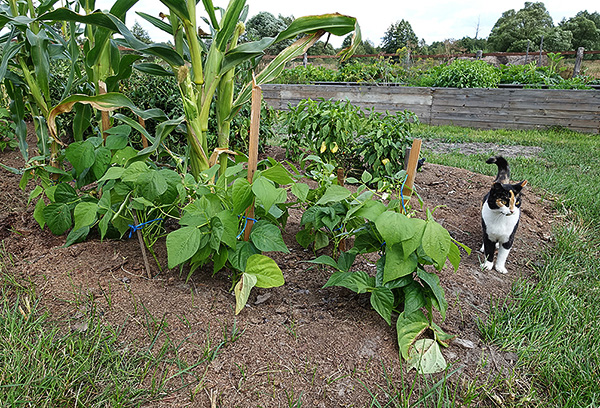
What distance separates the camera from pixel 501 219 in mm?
2064

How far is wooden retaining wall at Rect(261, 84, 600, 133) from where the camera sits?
6309 mm

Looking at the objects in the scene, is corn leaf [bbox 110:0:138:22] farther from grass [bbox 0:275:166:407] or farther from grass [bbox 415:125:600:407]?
grass [bbox 415:125:600:407]

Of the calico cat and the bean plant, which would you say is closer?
the bean plant

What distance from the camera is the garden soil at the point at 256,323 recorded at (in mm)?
1318

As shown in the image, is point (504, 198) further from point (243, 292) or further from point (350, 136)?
point (350, 136)

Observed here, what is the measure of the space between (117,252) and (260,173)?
36.3 inches

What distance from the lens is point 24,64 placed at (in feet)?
6.81

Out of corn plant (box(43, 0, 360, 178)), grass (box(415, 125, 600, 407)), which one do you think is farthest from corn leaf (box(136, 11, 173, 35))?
grass (box(415, 125, 600, 407))

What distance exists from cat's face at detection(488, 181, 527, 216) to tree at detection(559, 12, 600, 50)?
28183 millimetres

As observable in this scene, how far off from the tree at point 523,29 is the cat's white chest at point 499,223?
2297cm

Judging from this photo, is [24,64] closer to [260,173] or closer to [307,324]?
[260,173]

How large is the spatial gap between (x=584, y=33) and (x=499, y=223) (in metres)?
29.7

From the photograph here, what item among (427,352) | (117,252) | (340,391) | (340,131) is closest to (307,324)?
(340,391)

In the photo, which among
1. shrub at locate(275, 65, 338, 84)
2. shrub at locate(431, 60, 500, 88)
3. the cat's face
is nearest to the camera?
the cat's face
